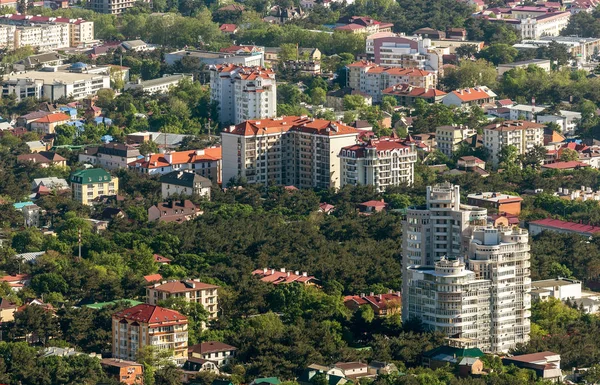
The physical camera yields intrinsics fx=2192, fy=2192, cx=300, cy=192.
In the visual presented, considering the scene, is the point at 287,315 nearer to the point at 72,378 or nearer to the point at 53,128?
the point at 72,378

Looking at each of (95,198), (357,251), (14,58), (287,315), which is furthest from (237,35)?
(287,315)

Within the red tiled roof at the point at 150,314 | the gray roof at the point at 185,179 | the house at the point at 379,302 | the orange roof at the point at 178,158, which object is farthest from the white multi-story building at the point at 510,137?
the red tiled roof at the point at 150,314

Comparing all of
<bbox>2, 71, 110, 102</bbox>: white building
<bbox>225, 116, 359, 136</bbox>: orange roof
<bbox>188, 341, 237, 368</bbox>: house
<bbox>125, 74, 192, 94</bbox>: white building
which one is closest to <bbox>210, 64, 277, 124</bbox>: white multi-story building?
<bbox>125, 74, 192, 94</bbox>: white building

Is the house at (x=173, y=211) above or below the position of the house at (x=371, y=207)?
above

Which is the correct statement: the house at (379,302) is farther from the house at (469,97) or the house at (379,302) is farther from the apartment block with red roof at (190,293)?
the house at (469,97)

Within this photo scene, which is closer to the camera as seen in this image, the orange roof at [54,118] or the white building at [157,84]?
the orange roof at [54,118]

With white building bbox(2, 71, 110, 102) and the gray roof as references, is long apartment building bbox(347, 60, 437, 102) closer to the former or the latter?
white building bbox(2, 71, 110, 102)

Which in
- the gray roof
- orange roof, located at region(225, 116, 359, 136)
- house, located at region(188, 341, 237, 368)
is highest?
orange roof, located at region(225, 116, 359, 136)

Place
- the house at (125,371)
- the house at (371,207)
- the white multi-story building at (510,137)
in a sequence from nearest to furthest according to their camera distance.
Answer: the house at (125,371) → the house at (371,207) → the white multi-story building at (510,137)
